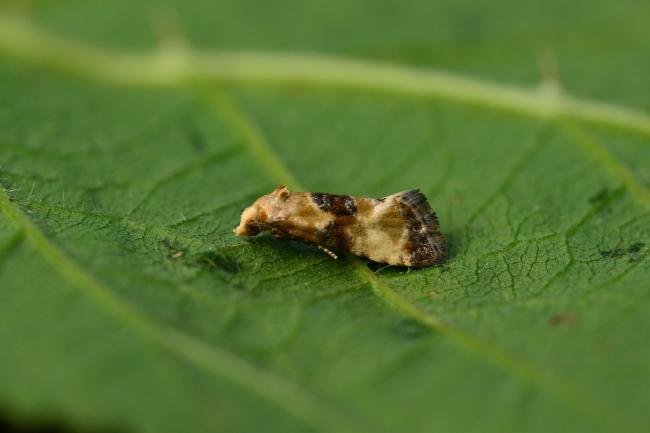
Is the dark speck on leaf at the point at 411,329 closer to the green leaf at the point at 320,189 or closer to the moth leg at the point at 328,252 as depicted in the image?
the green leaf at the point at 320,189

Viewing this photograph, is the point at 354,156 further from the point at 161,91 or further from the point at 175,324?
the point at 175,324

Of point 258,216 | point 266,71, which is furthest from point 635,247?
point 266,71

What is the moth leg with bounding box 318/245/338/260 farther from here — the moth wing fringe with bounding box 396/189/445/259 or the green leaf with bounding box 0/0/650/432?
the moth wing fringe with bounding box 396/189/445/259

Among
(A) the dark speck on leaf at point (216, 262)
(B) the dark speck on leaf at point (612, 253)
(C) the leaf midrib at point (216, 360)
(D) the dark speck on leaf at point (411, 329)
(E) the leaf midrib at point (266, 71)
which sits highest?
(E) the leaf midrib at point (266, 71)

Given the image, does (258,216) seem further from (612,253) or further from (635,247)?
(635,247)

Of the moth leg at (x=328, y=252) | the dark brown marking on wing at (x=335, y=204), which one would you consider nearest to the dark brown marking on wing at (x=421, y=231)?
the dark brown marking on wing at (x=335, y=204)

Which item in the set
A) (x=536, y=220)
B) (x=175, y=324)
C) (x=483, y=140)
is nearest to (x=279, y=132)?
(x=483, y=140)

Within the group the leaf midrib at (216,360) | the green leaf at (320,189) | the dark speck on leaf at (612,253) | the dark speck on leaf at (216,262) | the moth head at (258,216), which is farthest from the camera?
the moth head at (258,216)

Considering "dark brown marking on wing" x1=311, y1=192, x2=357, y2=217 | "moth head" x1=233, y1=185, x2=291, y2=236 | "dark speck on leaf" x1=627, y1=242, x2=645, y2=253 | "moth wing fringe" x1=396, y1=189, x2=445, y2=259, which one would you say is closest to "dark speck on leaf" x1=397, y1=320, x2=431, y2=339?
"moth wing fringe" x1=396, y1=189, x2=445, y2=259
